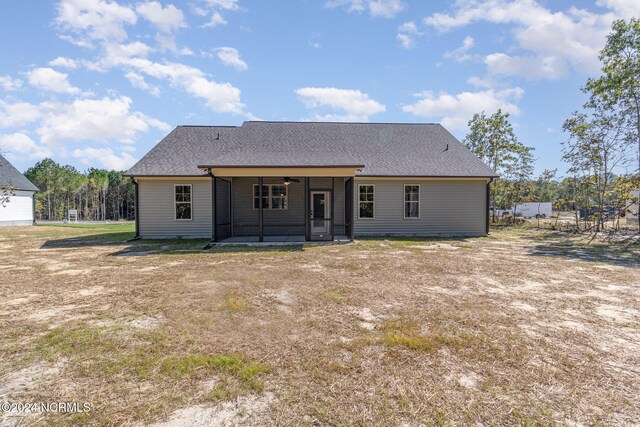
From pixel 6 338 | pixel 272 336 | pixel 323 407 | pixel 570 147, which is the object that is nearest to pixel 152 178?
pixel 6 338

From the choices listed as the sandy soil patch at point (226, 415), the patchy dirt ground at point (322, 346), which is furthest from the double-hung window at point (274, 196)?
the sandy soil patch at point (226, 415)

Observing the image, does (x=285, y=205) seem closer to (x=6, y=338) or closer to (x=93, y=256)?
(x=93, y=256)

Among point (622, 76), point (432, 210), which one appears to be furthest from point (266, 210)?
point (622, 76)

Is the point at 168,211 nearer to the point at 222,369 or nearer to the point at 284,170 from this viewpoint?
the point at 284,170

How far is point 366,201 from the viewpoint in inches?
561

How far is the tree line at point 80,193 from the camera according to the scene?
141 ft

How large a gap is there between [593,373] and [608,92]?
1969cm

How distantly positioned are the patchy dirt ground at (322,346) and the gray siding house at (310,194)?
20.7 feet

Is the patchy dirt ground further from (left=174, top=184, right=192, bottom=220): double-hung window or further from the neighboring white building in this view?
the neighboring white building

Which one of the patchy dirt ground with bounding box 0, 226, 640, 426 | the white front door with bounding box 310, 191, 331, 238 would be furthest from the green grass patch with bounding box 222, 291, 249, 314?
the white front door with bounding box 310, 191, 331, 238

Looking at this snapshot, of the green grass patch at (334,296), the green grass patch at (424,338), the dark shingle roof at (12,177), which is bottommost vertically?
the green grass patch at (424,338)

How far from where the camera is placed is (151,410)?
97.9 inches

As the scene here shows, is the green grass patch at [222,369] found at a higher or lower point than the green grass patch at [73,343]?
lower

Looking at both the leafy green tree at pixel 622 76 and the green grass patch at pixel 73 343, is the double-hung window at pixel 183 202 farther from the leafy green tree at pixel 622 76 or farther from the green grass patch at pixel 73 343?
the leafy green tree at pixel 622 76
